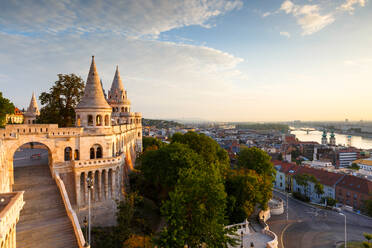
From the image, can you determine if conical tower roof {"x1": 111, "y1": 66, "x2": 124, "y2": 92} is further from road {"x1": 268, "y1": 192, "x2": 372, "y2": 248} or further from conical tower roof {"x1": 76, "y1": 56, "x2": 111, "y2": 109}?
road {"x1": 268, "y1": 192, "x2": 372, "y2": 248}

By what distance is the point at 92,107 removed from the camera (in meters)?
26.7

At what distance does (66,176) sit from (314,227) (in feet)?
108

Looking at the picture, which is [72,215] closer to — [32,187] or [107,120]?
[32,187]

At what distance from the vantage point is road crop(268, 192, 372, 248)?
3029 cm

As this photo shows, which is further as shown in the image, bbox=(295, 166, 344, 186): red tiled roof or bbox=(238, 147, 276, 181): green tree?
bbox=(295, 166, 344, 186): red tiled roof

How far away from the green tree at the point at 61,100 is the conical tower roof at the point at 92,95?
6639 mm

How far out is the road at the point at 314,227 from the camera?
3029 cm

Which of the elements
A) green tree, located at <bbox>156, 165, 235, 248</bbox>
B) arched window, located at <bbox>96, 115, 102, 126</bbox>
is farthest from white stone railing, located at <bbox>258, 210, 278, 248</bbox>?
arched window, located at <bbox>96, 115, 102, 126</bbox>

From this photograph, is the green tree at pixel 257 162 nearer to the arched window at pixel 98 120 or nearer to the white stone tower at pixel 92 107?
the white stone tower at pixel 92 107

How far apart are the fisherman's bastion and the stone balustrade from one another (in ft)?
20.3

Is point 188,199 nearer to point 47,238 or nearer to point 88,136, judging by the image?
point 47,238

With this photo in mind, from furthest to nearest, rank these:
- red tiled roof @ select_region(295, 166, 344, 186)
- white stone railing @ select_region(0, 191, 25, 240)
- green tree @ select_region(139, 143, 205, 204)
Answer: red tiled roof @ select_region(295, 166, 344, 186) → green tree @ select_region(139, 143, 205, 204) → white stone railing @ select_region(0, 191, 25, 240)

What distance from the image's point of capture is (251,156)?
42.9 meters

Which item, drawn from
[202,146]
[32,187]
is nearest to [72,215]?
[32,187]
